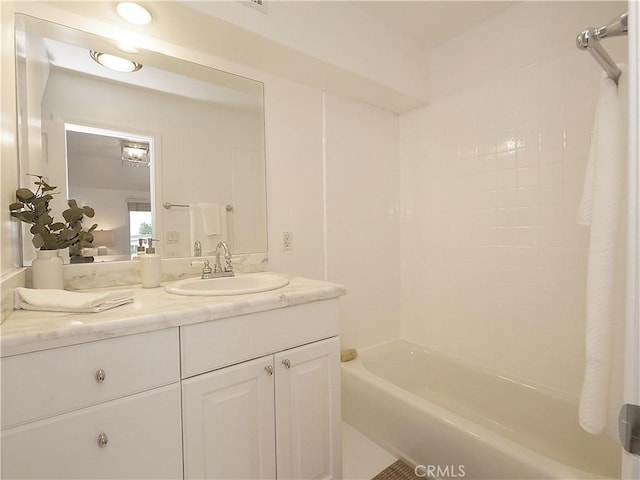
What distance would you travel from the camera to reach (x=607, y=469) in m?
1.36

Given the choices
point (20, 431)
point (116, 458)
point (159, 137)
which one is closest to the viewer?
point (20, 431)

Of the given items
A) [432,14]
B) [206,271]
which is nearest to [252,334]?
[206,271]

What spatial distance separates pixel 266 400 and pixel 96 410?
1.61ft

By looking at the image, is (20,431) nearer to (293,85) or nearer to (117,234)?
(117,234)

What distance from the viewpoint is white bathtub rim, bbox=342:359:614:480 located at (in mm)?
1071

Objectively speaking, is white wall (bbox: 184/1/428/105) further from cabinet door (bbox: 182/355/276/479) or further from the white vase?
cabinet door (bbox: 182/355/276/479)

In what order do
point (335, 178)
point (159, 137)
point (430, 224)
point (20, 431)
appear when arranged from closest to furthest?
point (20, 431)
point (159, 137)
point (335, 178)
point (430, 224)

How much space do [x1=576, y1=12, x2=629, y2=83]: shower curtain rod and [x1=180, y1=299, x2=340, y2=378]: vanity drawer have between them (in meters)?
1.04

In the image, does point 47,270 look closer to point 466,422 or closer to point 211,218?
point 211,218

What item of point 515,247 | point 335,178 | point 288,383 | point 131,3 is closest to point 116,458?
point 288,383

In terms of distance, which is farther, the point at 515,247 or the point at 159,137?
the point at 515,247

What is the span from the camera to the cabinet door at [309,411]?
1135mm

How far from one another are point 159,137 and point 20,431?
1.19 meters

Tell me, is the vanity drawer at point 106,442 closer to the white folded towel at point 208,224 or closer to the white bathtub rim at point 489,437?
the white folded towel at point 208,224
